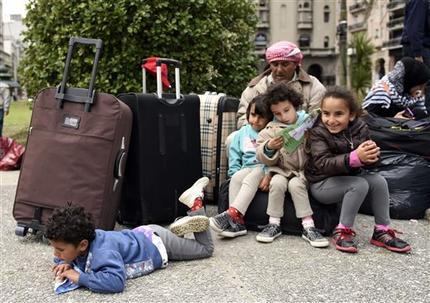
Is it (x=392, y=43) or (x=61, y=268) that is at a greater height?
(x=392, y=43)

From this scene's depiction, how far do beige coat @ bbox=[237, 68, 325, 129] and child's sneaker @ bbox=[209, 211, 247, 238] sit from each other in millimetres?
908

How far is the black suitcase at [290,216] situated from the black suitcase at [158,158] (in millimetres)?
535

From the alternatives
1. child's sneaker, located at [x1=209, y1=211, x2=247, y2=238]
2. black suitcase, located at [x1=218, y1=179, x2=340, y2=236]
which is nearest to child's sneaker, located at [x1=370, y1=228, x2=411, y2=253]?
black suitcase, located at [x1=218, y1=179, x2=340, y2=236]

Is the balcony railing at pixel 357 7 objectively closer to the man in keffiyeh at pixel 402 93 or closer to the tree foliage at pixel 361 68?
the tree foliage at pixel 361 68

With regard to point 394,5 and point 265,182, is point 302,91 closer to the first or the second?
point 265,182

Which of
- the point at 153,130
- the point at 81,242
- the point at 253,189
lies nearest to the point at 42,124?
the point at 153,130

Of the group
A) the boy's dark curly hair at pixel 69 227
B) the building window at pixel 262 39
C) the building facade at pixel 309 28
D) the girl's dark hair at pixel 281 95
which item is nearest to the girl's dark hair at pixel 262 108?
the girl's dark hair at pixel 281 95

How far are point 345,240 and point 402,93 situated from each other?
2014 millimetres

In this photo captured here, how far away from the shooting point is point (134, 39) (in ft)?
22.9

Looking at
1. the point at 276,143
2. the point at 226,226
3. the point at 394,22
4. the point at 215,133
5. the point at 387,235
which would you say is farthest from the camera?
the point at 394,22

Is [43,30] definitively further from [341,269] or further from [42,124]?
[341,269]

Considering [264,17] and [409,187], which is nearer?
[409,187]

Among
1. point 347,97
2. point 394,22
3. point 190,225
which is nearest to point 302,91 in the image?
point 347,97

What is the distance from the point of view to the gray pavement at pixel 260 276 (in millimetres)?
2998
